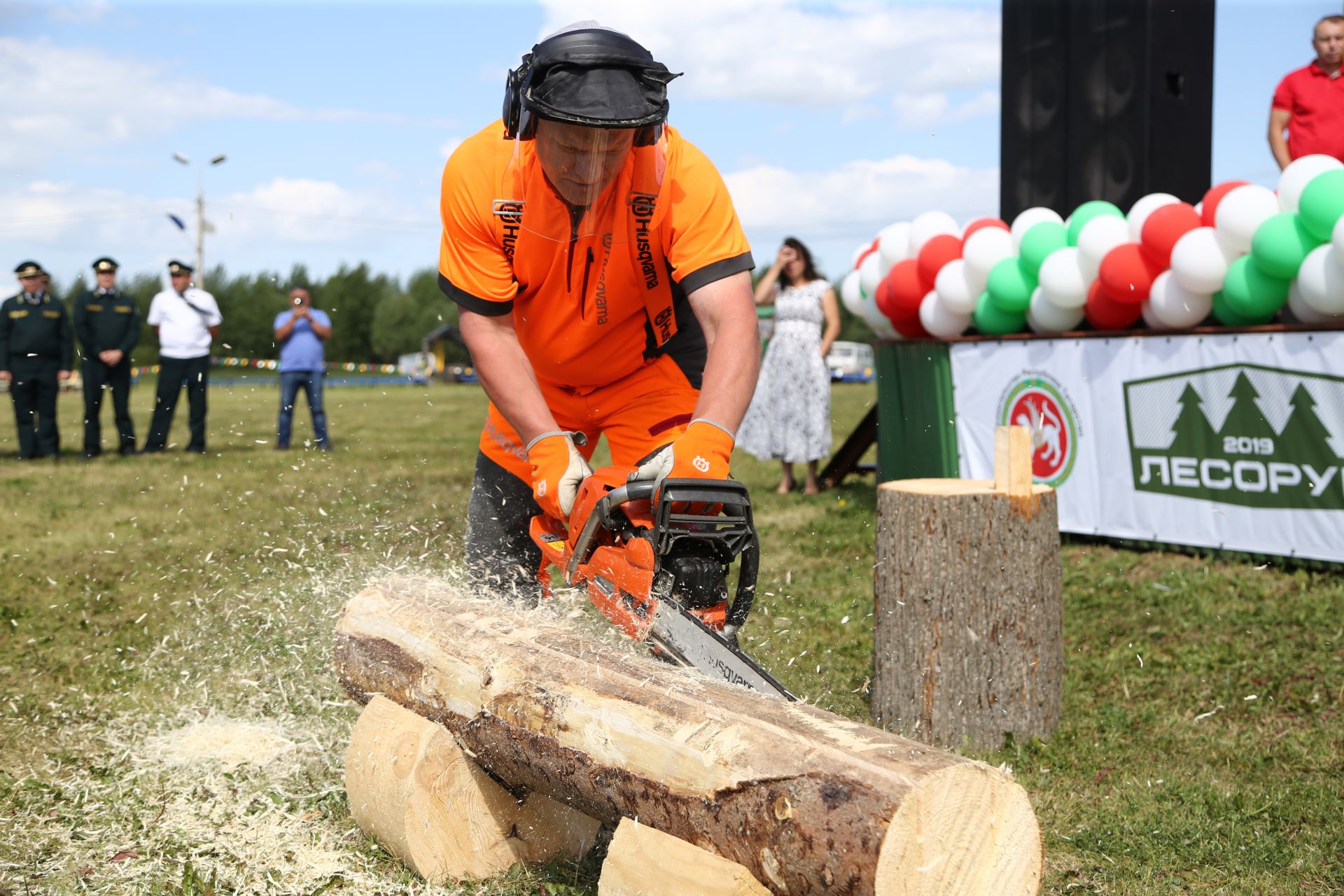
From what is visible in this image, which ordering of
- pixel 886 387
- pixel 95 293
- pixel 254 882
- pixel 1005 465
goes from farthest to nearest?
pixel 95 293 < pixel 886 387 < pixel 1005 465 < pixel 254 882

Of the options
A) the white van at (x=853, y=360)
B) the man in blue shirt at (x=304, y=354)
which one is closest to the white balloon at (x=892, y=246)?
the man in blue shirt at (x=304, y=354)

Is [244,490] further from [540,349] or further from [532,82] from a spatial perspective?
[532,82]

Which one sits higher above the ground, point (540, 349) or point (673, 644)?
point (540, 349)

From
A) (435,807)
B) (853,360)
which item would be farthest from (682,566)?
(853,360)

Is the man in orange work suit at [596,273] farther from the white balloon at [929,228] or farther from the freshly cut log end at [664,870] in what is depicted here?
the white balloon at [929,228]

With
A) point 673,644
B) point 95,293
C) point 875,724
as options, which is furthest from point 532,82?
point 95,293

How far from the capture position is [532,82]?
253 centimetres

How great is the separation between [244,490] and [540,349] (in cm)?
657

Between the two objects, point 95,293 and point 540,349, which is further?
point 95,293

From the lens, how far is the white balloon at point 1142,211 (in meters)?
5.58

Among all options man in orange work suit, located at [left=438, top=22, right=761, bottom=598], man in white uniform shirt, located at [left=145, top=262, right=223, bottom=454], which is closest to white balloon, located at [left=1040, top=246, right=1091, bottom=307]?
man in orange work suit, located at [left=438, top=22, right=761, bottom=598]

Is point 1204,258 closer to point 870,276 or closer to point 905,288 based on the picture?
point 905,288

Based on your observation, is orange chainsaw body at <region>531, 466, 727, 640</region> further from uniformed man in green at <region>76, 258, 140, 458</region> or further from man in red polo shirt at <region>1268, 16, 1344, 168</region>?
uniformed man in green at <region>76, 258, 140, 458</region>

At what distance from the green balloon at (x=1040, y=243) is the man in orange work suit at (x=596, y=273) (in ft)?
11.5
